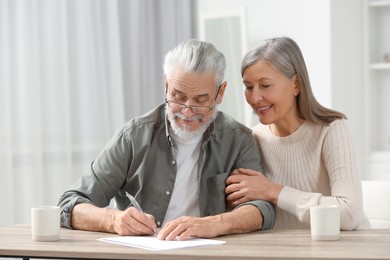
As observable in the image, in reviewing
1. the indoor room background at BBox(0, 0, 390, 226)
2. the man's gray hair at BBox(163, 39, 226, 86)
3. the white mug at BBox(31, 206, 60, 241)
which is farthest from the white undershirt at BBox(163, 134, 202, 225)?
the indoor room background at BBox(0, 0, 390, 226)

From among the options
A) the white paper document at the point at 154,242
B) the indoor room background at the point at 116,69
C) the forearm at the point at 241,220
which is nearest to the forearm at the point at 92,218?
the white paper document at the point at 154,242

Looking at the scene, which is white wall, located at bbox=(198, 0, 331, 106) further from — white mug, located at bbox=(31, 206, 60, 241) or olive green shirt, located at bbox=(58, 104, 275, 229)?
white mug, located at bbox=(31, 206, 60, 241)

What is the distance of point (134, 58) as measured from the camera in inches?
179

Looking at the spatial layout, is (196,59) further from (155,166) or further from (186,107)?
(155,166)

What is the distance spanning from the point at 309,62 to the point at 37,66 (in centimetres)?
183

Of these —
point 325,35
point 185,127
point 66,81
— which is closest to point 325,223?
point 185,127

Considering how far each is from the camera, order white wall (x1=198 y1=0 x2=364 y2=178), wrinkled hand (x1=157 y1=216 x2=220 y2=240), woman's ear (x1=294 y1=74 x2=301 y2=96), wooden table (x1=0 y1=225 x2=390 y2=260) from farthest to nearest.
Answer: white wall (x1=198 y1=0 x2=364 y2=178) → woman's ear (x1=294 y1=74 x2=301 y2=96) → wrinkled hand (x1=157 y1=216 x2=220 y2=240) → wooden table (x1=0 y1=225 x2=390 y2=260)

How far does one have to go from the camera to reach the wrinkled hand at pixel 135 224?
2211mm

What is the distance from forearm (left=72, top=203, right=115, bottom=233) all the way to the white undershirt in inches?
13.5

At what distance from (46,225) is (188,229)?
0.40 metres

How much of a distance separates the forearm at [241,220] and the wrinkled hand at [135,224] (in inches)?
8.3

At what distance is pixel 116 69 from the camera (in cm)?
438

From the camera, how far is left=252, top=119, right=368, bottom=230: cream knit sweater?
2.42 meters

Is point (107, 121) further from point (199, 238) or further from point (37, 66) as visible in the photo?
point (199, 238)
